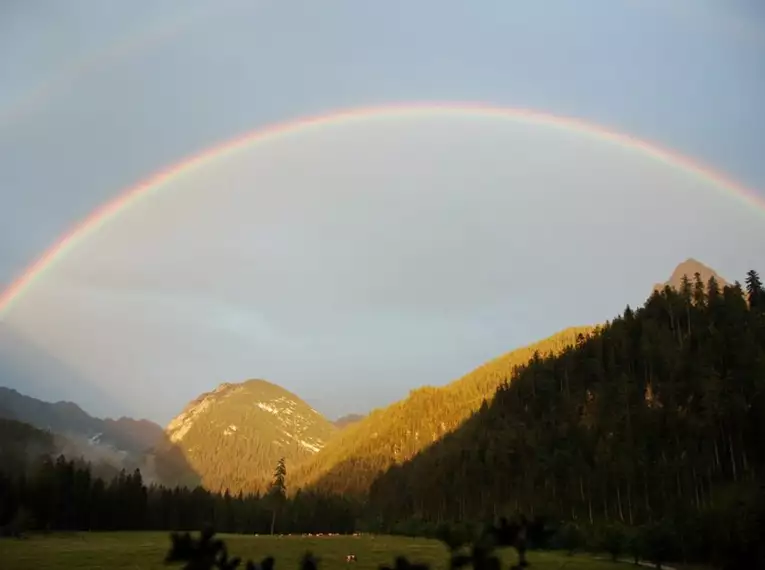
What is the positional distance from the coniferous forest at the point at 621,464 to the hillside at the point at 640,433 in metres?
0.33

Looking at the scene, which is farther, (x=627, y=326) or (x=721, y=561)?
(x=627, y=326)

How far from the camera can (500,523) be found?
60.0 ft

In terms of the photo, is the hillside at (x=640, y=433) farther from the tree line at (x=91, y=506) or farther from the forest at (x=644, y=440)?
the tree line at (x=91, y=506)

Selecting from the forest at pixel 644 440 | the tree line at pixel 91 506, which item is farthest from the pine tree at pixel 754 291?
the tree line at pixel 91 506

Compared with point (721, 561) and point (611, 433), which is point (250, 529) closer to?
point (611, 433)

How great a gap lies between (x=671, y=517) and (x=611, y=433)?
49829mm

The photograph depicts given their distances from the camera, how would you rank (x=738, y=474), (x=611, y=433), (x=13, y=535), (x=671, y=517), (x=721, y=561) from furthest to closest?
(x=611, y=433) < (x=13, y=535) < (x=738, y=474) < (x=671, y=517) < (x=721, y=561)

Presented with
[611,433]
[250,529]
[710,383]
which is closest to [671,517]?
[710,383]

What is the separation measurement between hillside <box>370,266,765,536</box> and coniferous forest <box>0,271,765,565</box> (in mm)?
333

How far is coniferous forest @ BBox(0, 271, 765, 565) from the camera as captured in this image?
302 feet

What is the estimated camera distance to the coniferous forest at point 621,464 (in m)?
92.2

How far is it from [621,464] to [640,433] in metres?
11.4

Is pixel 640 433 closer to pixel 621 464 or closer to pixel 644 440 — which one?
pixel 644 440

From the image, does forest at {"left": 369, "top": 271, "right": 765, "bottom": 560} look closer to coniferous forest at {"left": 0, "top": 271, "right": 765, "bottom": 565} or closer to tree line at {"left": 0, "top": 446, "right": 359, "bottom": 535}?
coniferous forest at {"left": 0, "top": 271, "right": 765, "bottom": 565}
